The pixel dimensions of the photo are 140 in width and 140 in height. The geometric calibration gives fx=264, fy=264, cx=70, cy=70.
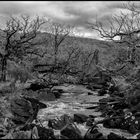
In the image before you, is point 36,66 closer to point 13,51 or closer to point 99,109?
point 13,51

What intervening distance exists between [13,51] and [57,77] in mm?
5088

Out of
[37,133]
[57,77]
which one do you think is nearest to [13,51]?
[57,77]

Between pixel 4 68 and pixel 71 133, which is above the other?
pixel 4 68

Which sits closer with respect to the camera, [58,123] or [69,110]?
[58,123]

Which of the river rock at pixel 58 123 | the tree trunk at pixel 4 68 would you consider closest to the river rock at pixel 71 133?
the river rock at pixel 58 123

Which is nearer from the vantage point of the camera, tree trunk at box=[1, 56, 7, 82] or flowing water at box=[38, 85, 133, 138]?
flowing water at box=[38, 85, 133, 138]

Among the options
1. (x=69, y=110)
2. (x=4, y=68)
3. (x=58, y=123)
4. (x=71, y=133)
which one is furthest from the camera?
(x=4, y=68)

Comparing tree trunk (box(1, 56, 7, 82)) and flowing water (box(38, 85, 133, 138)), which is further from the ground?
tree trunk (box(1, 56, 7, 82))

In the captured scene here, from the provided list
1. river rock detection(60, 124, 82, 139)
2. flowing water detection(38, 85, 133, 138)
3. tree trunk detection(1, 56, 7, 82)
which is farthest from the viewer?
tree trunk detection(1, 56, 7, 82)

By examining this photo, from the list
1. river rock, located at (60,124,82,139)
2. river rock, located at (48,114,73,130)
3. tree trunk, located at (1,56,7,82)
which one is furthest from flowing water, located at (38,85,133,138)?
tree trunk, located at (1,56,7,82)

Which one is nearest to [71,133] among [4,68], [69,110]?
[69,110]

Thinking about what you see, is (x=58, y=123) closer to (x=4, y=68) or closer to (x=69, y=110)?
(x=69, y=110)

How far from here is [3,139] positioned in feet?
29.9

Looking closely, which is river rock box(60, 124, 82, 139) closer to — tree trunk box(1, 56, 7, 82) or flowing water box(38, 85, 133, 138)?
flowing water box(38, 85, 133, 138)
